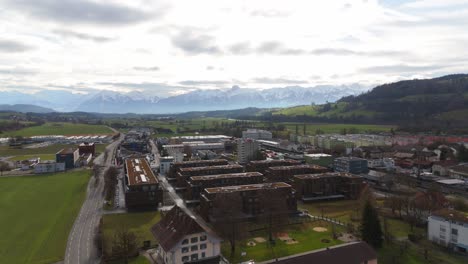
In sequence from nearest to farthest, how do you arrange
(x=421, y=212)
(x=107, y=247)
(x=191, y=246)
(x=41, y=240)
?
(x=191, y=246) → (x=107, y=247) → (x=41, y=240) → (x=421, y=212)

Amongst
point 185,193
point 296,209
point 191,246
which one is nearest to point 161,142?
point 185,193

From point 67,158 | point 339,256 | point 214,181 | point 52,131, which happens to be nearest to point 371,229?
point 339,256

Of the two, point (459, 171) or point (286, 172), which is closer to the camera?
point (286, 172)

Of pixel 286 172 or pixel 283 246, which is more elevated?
pixel 286 172

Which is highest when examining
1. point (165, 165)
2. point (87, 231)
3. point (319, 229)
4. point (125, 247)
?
point (165, 165)

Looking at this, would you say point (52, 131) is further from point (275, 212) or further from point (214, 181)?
point (275, 212)

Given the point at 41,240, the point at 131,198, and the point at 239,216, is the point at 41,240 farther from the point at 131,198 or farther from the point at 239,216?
the point at 239,216
